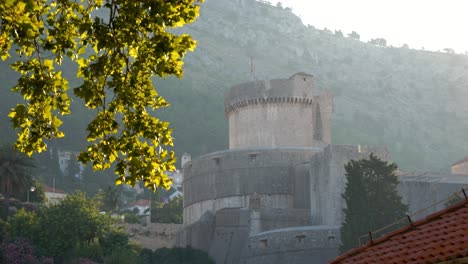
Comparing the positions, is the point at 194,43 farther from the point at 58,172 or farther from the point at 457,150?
the point at 457,150

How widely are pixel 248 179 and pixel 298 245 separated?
11089mm

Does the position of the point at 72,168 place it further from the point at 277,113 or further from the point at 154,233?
the point at 277,113

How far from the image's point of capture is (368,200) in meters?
58.8

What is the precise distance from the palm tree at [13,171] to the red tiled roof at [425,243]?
202ft

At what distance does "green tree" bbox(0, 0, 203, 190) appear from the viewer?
45.0 feet

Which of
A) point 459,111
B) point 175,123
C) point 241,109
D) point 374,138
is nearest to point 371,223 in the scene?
point 241,109

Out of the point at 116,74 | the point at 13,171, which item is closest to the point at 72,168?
the point at 13,171

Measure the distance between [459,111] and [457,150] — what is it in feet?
51.1

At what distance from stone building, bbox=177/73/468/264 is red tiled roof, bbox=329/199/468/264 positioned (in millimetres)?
46409

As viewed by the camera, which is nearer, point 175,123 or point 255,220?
point 255,220

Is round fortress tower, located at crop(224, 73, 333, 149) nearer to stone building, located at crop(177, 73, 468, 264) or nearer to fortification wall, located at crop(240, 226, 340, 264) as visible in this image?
stone building, located at crop(177, 73, 468, 264)

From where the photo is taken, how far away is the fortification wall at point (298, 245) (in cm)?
→ 6078

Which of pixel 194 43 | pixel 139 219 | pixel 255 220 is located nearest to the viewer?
pixel 194 43

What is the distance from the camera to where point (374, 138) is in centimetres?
17962
